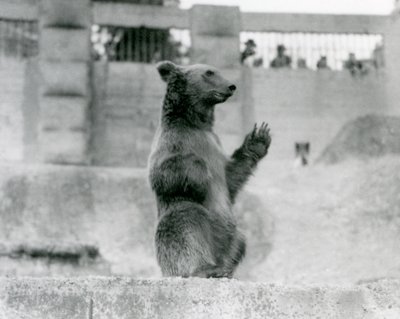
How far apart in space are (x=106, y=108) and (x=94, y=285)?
16.4 m

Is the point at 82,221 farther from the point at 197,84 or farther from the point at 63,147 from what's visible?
the point at 197,84

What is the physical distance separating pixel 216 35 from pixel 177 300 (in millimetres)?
17409

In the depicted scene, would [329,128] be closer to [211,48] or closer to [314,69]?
[314,69]

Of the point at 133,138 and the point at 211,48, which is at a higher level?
the point at 211,48

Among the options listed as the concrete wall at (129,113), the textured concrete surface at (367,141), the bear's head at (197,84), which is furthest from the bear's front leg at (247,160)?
the concrete wall at (129,113)

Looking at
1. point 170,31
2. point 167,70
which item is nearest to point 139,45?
point 170,31

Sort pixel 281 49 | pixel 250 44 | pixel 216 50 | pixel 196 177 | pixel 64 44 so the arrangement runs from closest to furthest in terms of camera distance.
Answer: pixel 196 177
pixel 64 44
pixel 216 50
pixel 281 49
pixel 250 44

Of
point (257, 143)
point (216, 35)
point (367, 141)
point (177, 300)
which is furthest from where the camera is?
point (216, 35)

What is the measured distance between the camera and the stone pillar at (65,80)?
2050 centimetres

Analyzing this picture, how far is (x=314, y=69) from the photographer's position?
2208 cm

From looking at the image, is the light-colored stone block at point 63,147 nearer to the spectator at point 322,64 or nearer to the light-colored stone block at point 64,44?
the light-colored stone block at point 64,44

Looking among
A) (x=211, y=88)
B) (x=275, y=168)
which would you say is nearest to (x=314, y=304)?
(x=211, y=88)

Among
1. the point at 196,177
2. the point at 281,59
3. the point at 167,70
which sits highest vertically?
the point at 281,59

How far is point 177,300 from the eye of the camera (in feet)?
16.5
